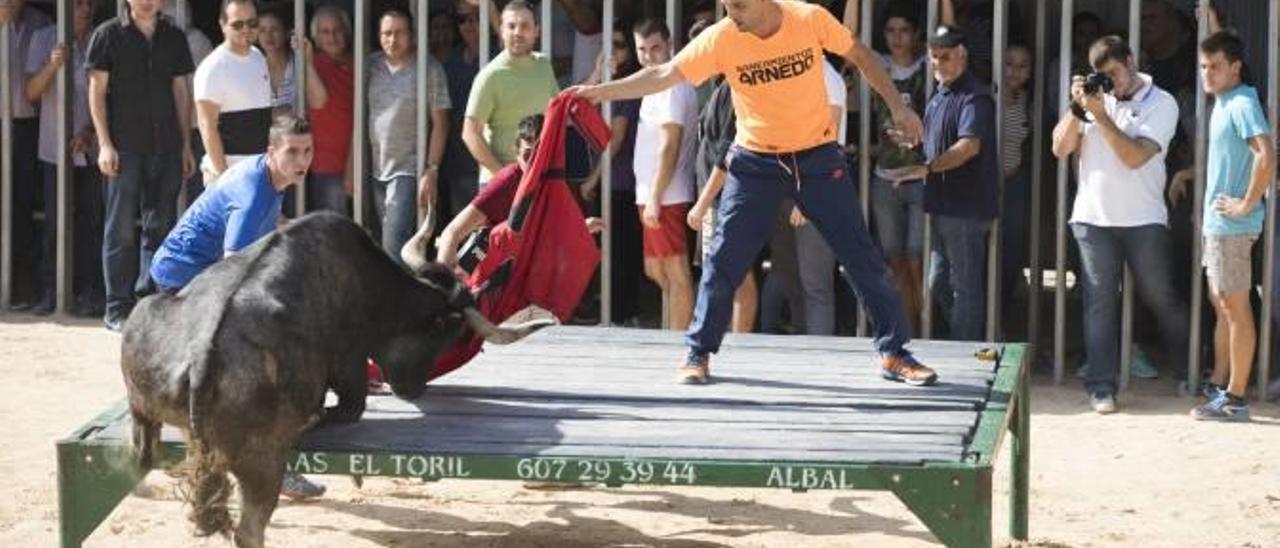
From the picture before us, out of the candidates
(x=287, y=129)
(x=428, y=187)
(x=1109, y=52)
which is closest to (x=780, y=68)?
(x=287, y=129)

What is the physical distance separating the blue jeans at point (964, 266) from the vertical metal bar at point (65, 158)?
5.12 metres

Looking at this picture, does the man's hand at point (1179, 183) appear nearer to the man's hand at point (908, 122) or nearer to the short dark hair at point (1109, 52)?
the short dark hair at point (1109, 52)

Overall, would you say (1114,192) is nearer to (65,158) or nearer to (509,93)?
(509,93)

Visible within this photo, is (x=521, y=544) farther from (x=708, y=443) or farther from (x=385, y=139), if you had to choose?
(x=385, y=139)

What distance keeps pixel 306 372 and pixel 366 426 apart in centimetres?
50

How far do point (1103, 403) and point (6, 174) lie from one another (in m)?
6.51

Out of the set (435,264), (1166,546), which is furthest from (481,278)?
(1166,546)

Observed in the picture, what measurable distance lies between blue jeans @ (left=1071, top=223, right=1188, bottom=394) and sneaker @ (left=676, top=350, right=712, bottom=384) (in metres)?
3.41

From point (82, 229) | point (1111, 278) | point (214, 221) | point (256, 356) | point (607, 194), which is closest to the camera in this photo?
point (256, 356)

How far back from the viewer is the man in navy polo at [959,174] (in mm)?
12211

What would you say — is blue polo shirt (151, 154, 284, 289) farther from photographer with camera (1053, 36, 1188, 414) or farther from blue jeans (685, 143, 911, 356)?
photographer with camera (1053, 36, 1188, 414)

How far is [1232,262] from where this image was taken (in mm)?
11734

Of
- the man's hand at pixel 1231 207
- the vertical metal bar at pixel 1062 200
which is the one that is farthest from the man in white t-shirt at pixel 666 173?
the man's hand at pixel 1231 207

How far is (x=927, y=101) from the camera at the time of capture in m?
12.6
